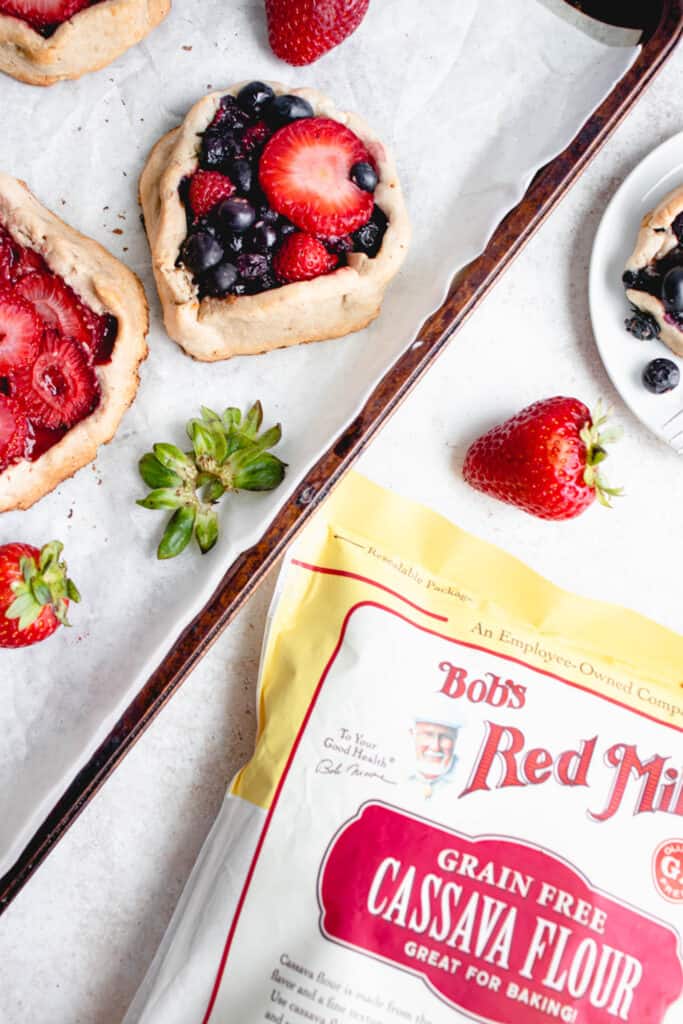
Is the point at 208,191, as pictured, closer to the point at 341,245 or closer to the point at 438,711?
the point at 341,245

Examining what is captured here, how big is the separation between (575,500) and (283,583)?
1.83 feet

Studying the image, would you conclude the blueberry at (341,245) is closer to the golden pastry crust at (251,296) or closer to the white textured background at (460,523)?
the golden pastry crust at (251,296)

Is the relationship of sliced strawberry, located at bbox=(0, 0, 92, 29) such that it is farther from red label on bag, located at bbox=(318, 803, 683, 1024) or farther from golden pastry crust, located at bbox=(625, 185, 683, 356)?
red label on bag, located at bbox=(318, 803, 683, 1024)

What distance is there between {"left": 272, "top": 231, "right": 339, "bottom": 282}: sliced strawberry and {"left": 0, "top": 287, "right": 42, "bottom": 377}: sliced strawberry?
15.9 inches

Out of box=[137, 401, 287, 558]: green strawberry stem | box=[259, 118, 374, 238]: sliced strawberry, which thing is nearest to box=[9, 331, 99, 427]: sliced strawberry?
box=[137, 401, 287, 558]: green strawberry stem

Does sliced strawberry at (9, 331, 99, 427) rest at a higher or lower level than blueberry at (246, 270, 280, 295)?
lower

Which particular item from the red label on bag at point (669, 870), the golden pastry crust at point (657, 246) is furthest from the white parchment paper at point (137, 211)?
the red label on bag at point (669, 870)

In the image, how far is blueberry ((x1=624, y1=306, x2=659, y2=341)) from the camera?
167 centimetres

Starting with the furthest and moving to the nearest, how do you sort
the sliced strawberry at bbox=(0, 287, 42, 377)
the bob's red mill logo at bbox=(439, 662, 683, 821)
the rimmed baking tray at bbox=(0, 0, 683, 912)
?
1. the bob's red mill logo at bbox=(439, 662, 683, 821)
2. the rimmed baking tray at bbox=(0, 0, 683, 912)
3. the sliced strawberry at bbox=(0, 287, 42, 377)

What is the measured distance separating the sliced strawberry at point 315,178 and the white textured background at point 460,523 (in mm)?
380

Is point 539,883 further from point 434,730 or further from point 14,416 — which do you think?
point 14,416

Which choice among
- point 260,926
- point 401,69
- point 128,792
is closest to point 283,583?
point 128,792

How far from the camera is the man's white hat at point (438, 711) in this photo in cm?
163

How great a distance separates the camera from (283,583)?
1.65 meters
